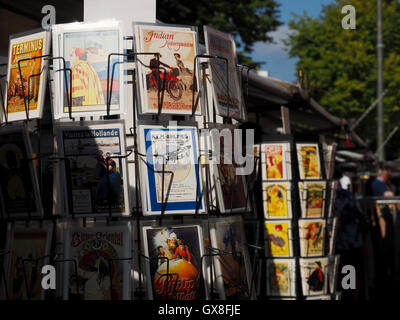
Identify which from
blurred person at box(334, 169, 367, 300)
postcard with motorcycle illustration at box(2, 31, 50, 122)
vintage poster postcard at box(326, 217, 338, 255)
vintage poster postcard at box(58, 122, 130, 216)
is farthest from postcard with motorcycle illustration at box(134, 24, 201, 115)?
blurred person at box(334, 169, 367, 300)

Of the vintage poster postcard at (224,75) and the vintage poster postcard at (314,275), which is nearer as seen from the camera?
the vintage poster postcard at (224,75)

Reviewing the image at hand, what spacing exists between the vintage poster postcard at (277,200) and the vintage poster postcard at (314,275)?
0.44 metres

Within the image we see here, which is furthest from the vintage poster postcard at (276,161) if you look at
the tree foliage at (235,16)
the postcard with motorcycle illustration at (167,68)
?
the tree foliage at (235,16)

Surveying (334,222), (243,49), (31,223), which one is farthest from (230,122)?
(243,49)

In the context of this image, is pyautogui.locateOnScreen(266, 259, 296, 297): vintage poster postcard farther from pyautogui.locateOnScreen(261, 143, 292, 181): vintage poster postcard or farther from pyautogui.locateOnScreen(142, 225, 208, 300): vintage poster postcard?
pyautogui.locateOnScreen(142, 225, 208, 300): vintage poster postcard

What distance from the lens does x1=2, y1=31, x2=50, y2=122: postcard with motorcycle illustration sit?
2729 mm

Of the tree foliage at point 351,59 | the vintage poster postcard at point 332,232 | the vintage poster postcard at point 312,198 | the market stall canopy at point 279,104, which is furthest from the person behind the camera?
the tree foliage at point 351,59

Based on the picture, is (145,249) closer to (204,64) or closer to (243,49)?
(204,64)

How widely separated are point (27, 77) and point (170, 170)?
800 mm

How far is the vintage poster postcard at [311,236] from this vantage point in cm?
513

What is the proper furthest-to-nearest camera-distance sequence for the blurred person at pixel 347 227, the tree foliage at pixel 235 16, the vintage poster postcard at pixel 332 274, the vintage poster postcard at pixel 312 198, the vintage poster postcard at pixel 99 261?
the tree foliage at pixel 235 16, the blurred person at pixel 347 227, the vintage poster postcard at pixel 332 274, the vintage poster postcard at pixel 312 198, the vintage poster postcard at pixel 99 261

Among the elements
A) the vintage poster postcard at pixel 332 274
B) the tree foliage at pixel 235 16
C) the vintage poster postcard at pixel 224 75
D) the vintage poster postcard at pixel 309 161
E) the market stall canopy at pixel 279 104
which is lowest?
the vintage poster postcard at pixel 332 274

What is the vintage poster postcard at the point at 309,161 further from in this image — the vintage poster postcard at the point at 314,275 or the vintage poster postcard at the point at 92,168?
the vintage poster postcard at the point at 92,168

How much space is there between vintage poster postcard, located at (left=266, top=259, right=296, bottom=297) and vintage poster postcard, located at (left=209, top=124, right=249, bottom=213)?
88.4 inches
